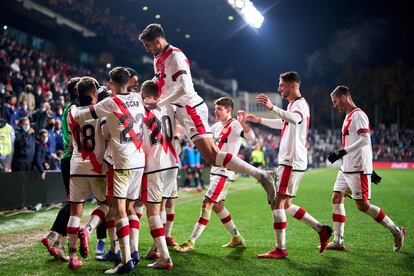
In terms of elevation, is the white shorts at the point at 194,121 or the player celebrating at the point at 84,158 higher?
the white shorts at the point at 194,121

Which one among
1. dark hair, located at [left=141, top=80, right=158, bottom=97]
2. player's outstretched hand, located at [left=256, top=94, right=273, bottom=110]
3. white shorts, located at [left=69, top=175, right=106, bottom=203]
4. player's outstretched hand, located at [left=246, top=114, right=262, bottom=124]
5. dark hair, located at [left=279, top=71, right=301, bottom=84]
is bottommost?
white shorts, located at [left=69, top=175, right=106, bottom=203]

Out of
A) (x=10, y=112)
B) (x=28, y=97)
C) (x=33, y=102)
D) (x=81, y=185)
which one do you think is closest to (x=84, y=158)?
(x=81, y=185)

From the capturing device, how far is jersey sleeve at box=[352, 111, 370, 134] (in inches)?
297

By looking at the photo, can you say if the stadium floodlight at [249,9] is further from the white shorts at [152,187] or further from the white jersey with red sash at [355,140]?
the white shorts at [152,187]

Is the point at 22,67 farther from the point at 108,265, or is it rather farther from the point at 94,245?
the point at 108,265

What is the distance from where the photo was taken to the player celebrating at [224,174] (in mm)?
7726

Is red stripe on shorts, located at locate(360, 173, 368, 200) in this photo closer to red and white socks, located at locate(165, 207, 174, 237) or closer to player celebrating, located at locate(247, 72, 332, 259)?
player celebrating, located at locate(247, 72, 332, 259)

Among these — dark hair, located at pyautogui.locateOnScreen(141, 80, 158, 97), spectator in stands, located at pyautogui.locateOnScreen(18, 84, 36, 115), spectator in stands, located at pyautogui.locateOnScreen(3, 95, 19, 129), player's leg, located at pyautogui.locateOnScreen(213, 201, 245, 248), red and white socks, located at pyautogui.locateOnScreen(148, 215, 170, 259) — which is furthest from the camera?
spectator in stands, located at pyautogui.locateOnScreen(18, 84, 36, 115)

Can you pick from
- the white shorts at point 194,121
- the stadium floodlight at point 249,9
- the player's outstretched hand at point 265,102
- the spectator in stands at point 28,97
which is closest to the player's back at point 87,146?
the white shorts at point 194,121

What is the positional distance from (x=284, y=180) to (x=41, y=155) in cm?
814

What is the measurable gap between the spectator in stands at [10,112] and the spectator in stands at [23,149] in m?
1.29

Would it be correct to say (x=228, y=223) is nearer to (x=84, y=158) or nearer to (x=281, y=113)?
(x=281, y=113)

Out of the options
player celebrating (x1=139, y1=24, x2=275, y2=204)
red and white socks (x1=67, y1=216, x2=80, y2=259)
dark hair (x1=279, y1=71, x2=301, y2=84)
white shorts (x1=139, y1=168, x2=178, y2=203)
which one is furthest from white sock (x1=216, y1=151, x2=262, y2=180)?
red and white socks (x1=67, y1=216, x2=80, y2=259)

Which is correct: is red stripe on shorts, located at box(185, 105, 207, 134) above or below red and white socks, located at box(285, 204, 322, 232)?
above
